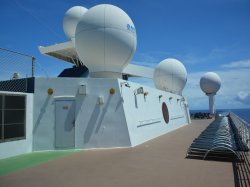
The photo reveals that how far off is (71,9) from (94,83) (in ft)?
40.8

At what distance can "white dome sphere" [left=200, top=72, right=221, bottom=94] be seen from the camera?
32.7 metres

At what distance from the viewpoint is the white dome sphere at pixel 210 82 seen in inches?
1286

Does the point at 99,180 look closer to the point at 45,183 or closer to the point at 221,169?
the point at 45,183

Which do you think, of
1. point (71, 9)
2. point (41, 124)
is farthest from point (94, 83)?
point (71, 9)

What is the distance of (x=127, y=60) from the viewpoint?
1265 centimetres

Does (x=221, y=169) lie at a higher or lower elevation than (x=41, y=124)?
lower

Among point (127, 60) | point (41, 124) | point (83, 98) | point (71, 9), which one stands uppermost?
point (71, 9)

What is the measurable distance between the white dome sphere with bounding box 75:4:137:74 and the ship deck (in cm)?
496

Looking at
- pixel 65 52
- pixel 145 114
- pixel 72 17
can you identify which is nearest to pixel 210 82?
pixel 65 52

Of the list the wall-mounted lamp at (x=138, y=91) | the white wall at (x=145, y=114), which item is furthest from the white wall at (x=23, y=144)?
the wall-mounted lamp at (x=138, y=91)

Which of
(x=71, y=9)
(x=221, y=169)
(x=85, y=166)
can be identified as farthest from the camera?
(x=71, y=9)

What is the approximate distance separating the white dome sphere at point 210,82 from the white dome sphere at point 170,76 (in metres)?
10.8

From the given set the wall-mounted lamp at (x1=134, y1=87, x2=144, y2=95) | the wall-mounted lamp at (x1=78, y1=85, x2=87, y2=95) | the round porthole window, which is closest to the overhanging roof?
the round porthole window

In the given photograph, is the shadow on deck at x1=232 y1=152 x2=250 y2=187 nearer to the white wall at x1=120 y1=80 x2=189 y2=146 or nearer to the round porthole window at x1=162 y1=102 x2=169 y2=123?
the white wall at x1=120 y1=80 x2=189 y2=146
